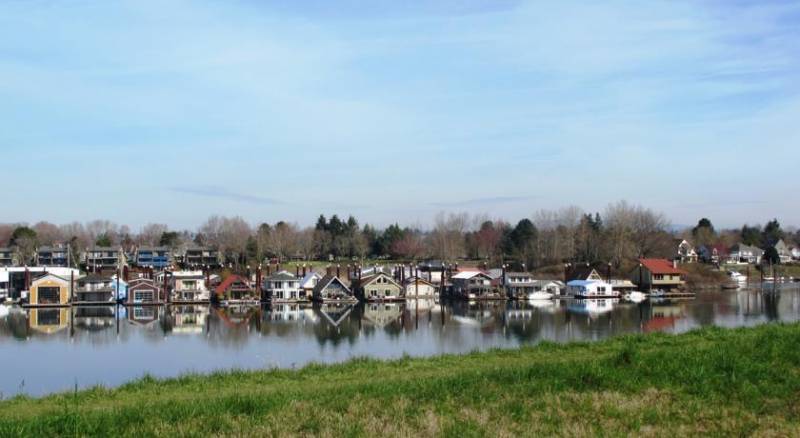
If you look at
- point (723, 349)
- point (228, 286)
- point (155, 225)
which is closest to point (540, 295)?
point (228, 286)

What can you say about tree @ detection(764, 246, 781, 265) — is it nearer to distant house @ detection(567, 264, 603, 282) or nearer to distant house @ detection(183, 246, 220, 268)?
distant house @ detection(567, 264, 603, 282)

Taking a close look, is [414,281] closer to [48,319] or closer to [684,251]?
[48,319]

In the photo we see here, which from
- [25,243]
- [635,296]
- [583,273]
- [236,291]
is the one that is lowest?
[635,296]

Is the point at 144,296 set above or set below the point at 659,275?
below

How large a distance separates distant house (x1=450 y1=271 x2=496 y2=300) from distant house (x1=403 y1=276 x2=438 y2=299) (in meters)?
1.66

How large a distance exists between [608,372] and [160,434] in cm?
414

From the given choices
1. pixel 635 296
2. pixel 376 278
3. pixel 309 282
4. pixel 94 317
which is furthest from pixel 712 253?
pixel 94 317

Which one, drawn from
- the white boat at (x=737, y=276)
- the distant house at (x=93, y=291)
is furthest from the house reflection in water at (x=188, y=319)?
the white boat at (x=737, y=276)

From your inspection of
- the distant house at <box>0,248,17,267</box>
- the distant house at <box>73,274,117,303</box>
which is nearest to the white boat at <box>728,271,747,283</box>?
the distant house at <box>73,274,117,303</box>

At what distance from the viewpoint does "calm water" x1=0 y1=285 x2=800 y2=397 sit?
1711cm

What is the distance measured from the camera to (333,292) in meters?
40.0

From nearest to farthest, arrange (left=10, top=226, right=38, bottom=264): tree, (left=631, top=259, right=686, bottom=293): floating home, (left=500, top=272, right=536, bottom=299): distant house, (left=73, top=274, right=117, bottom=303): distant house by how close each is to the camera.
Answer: (left=73, top=274, right=117, bottom=303): distant house, (left=500, top=272, right=536, bottom=299): distant house, (left=631, top=259, right=686, bottom=293): floating home, (left=10, top=226, right=38, bottom=264): tree

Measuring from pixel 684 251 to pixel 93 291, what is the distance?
155 ft

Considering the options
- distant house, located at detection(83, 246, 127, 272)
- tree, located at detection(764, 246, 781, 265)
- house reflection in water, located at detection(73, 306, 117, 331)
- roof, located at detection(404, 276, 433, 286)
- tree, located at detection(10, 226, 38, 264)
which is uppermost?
tree, located at detection(10, 226, 38, 264)
